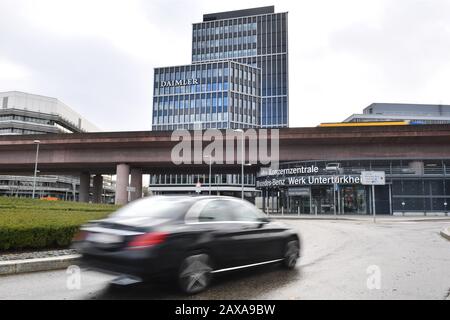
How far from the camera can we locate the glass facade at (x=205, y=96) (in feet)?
312

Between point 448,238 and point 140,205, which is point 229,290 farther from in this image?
point 448,238

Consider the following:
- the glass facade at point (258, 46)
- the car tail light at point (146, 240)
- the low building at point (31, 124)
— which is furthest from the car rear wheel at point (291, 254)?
the glass facade at point (258, 46)

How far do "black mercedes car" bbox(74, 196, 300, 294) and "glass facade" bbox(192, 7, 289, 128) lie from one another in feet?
339

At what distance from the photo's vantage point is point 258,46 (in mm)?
112688

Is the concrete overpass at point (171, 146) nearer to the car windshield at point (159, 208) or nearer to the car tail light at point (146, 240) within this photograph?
the car windshield at point (159, 208)

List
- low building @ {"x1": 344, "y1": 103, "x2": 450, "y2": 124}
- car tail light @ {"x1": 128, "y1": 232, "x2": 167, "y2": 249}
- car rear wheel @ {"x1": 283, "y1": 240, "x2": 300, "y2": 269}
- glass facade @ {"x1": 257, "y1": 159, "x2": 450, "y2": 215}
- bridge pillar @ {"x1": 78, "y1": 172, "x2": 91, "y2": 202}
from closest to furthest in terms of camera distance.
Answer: car tail light @ {"x1": 128, "y1": 232, "x2": 167, "y2": 249}
car rear wheel @ {"x1": 283, "y1": 240, "x2": 300, "y2": 269}
glass facade @ {"x1": 257, "y1": 159, "x2": 450, "y2": 215}
bridge pillar @ {"x1": 78, "y1": 172, "x2": 91, "y2": 202}
low building @ {"x1": 344, "y1": 103, "x2": 450, "y2": 124}

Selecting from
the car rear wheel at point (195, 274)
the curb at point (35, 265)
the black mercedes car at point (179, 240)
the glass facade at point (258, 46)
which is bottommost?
the curb at point (35, 265)

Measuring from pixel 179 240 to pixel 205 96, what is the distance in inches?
3652

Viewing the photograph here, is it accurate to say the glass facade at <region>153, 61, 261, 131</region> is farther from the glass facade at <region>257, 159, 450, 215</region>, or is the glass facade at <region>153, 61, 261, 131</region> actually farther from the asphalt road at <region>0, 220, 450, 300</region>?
the asphalt road at <region>0, 220, 450, 300</region>

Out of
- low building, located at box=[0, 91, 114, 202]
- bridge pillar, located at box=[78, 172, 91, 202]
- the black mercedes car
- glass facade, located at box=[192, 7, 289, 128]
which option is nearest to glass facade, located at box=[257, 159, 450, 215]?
bridge pillar, located at box=[78, 172, 91, 202]

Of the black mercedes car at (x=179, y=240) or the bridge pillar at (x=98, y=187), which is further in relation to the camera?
the bridge pillar at (x=98, y=187)

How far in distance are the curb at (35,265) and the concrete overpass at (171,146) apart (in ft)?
88.2

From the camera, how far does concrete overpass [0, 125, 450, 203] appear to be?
105ft

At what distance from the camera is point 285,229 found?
747 cm
